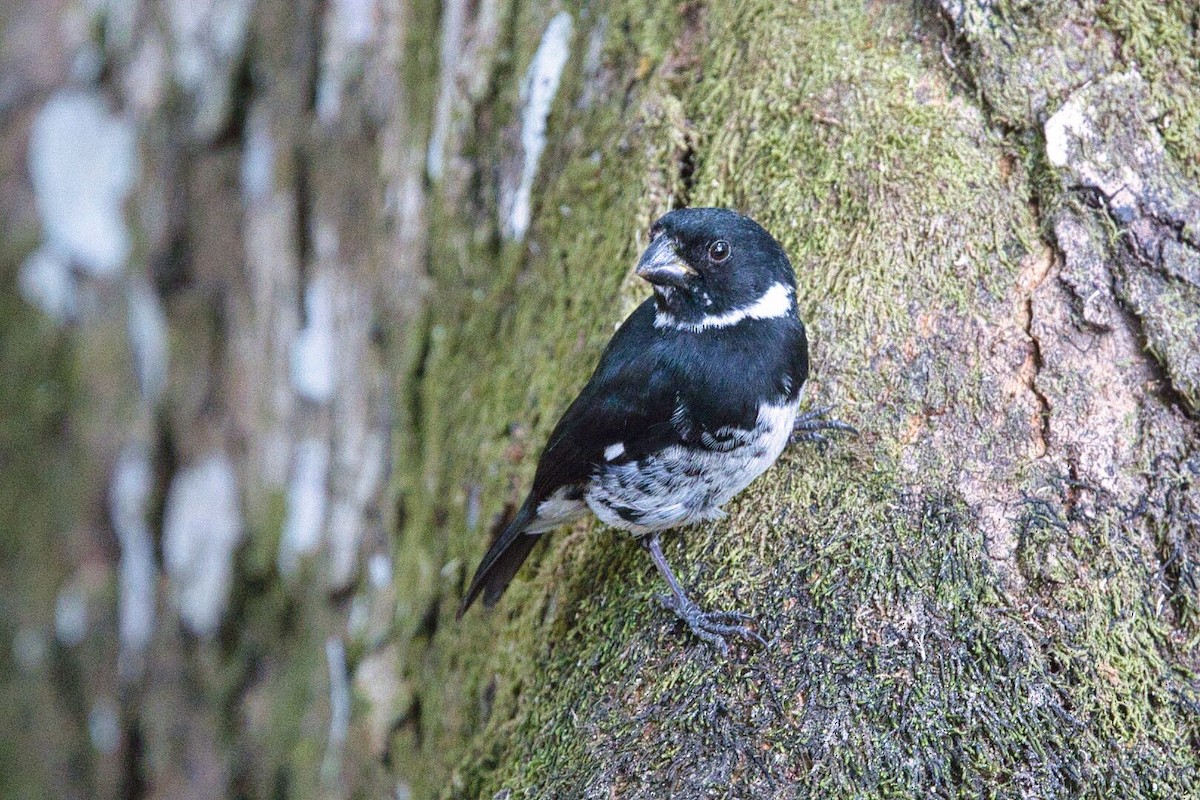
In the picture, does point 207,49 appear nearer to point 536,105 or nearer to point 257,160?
point 257,160

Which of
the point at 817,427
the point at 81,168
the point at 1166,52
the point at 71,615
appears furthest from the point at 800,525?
the point at 71,615

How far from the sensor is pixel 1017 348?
9.11 feet

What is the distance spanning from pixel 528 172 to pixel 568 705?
2.02m

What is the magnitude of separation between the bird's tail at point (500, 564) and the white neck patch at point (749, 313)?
738mm

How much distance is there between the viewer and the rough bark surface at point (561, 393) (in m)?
2.40

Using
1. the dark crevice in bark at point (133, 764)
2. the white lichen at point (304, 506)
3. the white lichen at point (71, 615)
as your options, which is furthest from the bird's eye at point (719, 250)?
the dark crevice in bark at point (133, 764)

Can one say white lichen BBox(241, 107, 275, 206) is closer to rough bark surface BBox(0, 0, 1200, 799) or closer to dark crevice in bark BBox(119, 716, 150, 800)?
rough bark surface BBox(0, 0, 1200, 799)

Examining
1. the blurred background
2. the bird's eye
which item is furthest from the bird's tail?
the blurred background

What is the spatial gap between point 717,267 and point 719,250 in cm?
5

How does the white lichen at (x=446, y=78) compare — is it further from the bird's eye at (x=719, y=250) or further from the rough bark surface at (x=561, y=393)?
the bird's eye at (x=719, y=250)

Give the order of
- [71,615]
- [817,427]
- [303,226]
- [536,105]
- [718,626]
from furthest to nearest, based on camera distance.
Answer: [71,615]
[303,226]
[536,105]
[817,427]
[718,626]

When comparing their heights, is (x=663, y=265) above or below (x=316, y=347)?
above

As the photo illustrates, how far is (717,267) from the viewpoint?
293 centimetres

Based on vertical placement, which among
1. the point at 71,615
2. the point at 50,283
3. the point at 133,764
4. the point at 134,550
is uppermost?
the point at 50,283
